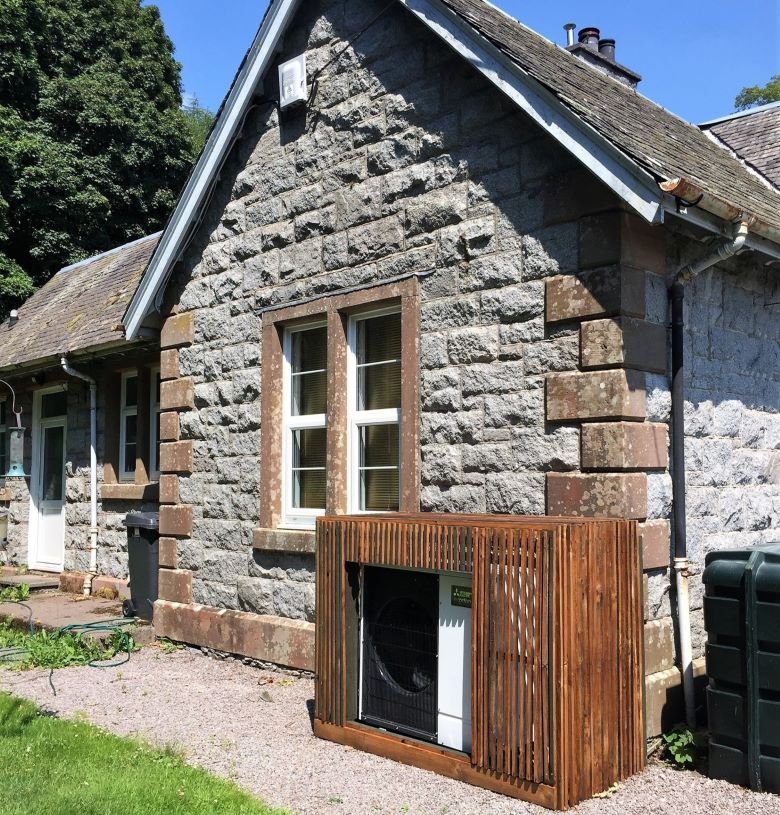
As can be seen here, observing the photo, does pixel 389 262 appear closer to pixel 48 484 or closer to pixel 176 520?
pixel 176 520

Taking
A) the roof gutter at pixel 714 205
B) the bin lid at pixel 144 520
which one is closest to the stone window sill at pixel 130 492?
the bin lid at pixel 144 520

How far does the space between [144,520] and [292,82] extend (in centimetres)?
500

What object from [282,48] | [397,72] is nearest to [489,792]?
[397,72]

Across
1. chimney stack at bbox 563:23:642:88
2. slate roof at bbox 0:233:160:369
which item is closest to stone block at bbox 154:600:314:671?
slate roof at bbox 0:233:160:369

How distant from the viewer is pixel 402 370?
7402 mm

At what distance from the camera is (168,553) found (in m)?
9.77

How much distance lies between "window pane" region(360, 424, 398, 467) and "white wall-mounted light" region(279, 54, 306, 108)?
10.4 ft

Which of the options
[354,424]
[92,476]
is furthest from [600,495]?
[92,476]

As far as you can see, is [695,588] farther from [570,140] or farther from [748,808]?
[570,140]

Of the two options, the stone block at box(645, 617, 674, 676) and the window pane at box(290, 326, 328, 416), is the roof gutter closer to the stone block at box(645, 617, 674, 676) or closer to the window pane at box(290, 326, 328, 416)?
the stone block at box(645, 617, 674, 676)

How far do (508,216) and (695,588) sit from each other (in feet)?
9.76

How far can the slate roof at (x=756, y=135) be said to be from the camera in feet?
32.0

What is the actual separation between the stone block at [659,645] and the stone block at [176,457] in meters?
5.22

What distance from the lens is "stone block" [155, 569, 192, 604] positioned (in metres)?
9.52
